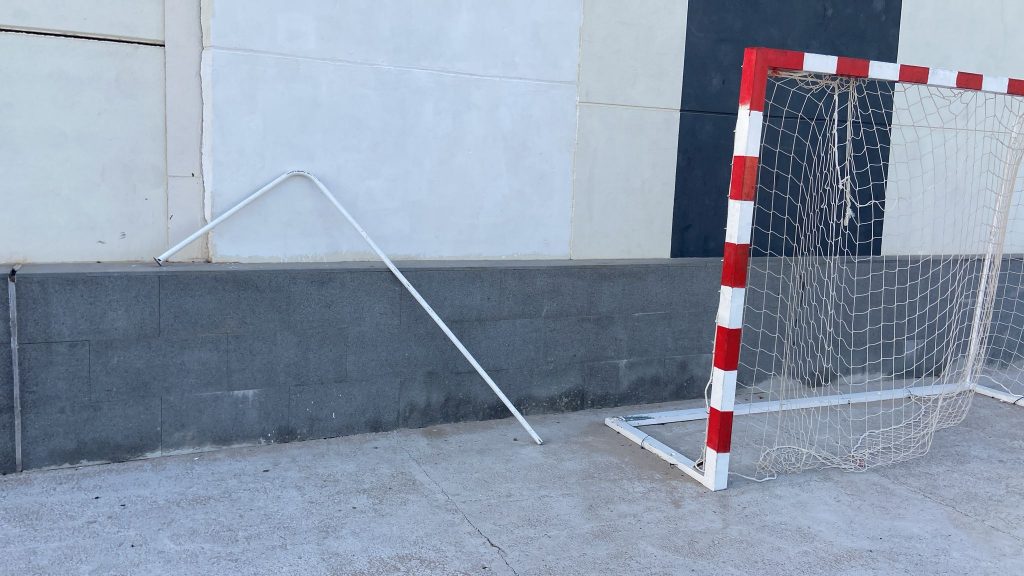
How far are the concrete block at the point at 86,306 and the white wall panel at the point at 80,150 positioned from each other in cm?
36

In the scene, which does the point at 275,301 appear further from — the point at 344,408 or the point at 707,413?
the point at 707,413

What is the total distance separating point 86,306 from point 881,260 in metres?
5.93

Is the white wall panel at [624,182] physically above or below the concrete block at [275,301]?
above

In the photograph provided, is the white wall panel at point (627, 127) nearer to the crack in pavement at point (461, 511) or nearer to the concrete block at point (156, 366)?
the crack in pavement at point (461, 511)

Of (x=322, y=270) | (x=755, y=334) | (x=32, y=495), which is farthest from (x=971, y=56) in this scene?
(x=32, y=495)

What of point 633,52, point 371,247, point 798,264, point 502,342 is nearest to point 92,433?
point 371,247

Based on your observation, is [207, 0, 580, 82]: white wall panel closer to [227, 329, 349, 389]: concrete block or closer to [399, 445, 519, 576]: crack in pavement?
[227, 329, 349, 389]: concrete block

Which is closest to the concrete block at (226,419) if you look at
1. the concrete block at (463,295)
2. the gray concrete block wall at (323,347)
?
the gray concrete block wall at (323,347)

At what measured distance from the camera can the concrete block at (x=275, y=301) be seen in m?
4.40

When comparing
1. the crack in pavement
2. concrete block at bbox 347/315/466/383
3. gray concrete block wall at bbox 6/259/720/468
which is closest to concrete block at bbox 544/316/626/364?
gray concrete block wall at bbox 6/259/720/468

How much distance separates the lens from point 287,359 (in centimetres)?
470

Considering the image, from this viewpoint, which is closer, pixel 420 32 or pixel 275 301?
pixel 275 301

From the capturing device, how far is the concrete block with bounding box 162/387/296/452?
14.6 feet

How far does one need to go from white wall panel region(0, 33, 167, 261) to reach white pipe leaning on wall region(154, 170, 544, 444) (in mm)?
199
